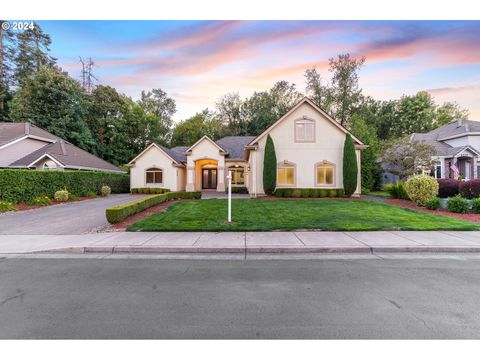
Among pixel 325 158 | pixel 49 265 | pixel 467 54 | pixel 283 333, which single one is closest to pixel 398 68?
pixel 467 54

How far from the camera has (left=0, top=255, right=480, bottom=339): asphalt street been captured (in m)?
3.12

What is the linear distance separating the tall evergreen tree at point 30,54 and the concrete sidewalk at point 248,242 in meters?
44.1

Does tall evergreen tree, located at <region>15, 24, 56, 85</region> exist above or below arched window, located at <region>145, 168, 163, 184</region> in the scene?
above

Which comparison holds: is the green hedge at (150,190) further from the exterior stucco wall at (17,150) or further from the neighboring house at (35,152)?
the exterior stucco wall at (17,150)

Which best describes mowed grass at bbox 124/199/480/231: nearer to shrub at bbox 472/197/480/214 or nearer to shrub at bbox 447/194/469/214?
shrub at bbox 447/194/469/214

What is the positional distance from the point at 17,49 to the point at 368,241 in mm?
55526

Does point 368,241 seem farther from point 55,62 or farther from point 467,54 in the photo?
point 55,62

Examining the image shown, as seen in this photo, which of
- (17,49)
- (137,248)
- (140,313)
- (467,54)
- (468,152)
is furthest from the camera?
(17,49)

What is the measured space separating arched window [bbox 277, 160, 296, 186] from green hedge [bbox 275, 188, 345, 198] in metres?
1.00

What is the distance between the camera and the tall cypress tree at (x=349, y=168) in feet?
60.1

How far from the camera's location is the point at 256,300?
393cm

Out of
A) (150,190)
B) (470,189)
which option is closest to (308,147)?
(470,189)

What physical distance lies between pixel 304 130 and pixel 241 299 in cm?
1737

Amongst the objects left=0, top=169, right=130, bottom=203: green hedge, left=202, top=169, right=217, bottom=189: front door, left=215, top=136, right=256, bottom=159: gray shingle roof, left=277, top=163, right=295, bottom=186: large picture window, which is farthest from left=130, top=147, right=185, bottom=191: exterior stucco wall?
left=277, top=163, right=295, bottom=186: large picture window
